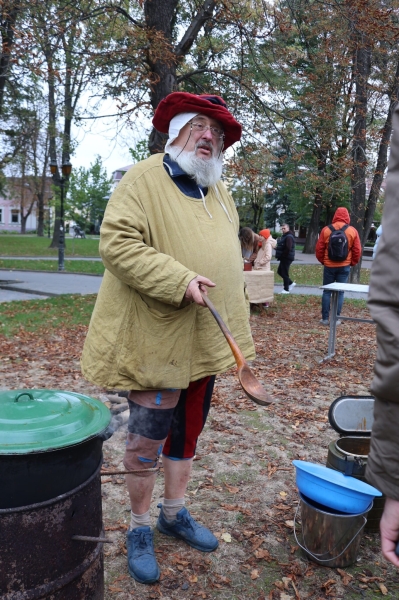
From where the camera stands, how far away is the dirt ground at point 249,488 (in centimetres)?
238

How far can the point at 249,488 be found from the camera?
325 cm

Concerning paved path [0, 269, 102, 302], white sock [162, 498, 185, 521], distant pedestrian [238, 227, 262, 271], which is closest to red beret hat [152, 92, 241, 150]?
white sock [162, 498, 185, 521]

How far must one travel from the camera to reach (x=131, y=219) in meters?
2.08

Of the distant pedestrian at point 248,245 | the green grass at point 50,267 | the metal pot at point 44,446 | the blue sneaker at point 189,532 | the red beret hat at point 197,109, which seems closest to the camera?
the metal pot at point 44,446

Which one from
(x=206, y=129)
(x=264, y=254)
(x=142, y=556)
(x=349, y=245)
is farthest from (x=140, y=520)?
(x=264, y=254)

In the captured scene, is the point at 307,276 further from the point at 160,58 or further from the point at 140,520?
the point at 140,520

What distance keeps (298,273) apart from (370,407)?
54.3 ft

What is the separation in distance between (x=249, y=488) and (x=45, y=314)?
656cm

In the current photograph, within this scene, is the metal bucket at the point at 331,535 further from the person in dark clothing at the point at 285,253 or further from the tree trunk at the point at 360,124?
the person in dark clothing at the point at 285,253

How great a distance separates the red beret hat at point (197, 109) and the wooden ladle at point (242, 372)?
0.85 m

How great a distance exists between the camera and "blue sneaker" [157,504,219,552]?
8.48 feet

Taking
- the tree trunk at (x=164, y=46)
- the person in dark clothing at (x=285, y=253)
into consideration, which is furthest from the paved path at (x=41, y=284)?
the tree trunk at (x=164, y=46)

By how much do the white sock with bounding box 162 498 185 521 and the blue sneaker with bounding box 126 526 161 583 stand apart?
205mm

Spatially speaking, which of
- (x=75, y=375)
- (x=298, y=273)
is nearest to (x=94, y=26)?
(x=75, y=375)
